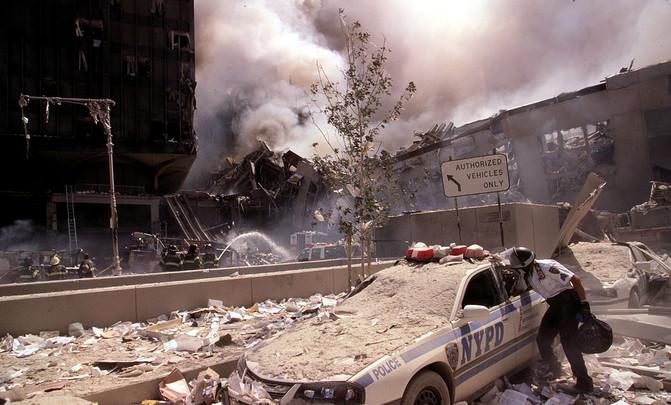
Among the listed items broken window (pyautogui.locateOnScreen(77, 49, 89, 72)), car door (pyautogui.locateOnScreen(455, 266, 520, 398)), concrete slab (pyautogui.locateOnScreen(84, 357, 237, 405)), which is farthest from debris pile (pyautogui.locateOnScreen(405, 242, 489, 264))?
broken window (pyautogui.locateOnScreen(77, 49, 89, 72))

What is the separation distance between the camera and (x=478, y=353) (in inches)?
176

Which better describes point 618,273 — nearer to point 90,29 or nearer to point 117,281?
point 117,281

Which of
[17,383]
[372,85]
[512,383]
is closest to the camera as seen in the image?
[512,383]

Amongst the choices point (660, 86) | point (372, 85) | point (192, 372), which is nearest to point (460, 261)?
point (192, 372)

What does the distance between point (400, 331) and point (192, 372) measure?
2.57 m

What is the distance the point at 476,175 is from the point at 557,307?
2964 mm

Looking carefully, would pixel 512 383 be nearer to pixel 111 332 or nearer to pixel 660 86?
pixel 111 332

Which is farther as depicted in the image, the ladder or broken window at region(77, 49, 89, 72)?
broken window at region(77, 49, 89, 72)

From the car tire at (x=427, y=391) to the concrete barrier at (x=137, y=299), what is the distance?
19.3 feet

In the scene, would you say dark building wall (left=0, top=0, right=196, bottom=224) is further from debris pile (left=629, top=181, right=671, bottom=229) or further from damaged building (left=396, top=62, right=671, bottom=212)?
debris pile (left=629, top=181, right=671, bottom=229)

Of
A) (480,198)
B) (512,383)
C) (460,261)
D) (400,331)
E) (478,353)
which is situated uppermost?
(480,198)

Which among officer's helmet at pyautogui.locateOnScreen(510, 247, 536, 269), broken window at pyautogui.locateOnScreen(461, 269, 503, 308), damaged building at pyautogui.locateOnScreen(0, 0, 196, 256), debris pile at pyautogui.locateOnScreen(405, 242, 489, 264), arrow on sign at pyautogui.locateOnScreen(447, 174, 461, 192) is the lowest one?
broken window at pyautogui.locateOnScreen(461, 269, 503, 308)

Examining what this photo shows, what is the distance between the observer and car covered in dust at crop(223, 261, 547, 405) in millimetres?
3607

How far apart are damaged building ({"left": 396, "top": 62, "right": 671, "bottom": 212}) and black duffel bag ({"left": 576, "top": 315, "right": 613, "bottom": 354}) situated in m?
19.7
